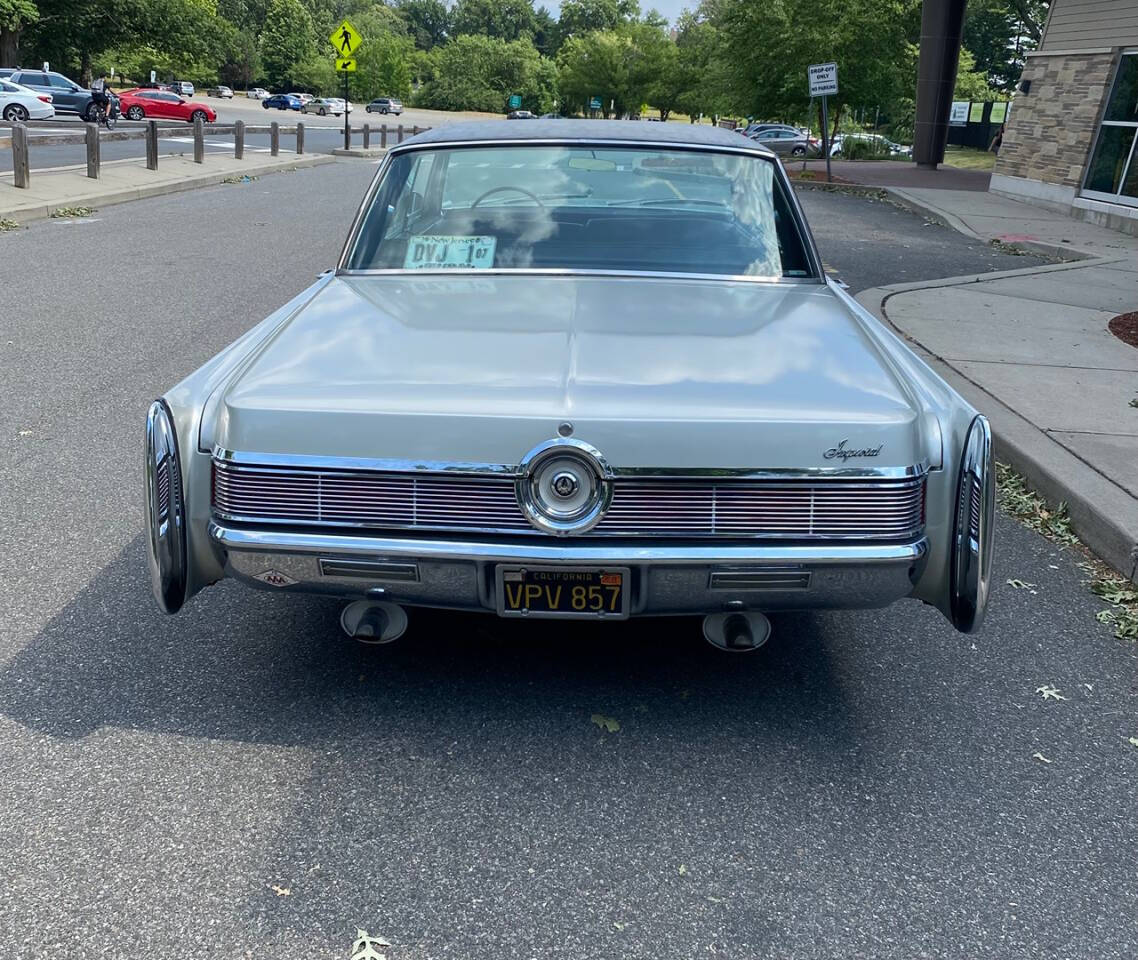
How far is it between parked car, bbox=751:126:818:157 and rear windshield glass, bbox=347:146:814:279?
1638 inches

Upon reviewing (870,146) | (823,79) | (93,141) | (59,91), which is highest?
(823,79)

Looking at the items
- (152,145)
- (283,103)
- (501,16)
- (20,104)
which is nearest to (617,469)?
(152,145)

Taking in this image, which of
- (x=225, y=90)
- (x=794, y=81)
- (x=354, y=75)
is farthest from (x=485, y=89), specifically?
(x=794, y=81)

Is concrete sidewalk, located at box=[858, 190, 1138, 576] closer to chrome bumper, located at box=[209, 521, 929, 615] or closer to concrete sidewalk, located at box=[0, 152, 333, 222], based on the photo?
chrome bumper, located at box=[209, 521, 929, 615]

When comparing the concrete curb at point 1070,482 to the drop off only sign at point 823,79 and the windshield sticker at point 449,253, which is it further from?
the drop off only sign at point 823,79

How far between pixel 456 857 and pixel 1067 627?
255 centimetres

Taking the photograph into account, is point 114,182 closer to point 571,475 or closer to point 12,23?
point 571,475

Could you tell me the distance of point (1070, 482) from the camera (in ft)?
17.0

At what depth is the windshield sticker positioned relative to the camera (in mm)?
4117

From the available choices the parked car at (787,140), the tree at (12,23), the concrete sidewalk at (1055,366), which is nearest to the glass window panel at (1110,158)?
the concrete sidewalk at (1055,366)

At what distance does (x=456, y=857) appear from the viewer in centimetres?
265

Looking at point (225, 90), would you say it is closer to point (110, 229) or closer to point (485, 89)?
point (485, 89)

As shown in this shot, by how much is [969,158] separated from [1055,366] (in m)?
38.8

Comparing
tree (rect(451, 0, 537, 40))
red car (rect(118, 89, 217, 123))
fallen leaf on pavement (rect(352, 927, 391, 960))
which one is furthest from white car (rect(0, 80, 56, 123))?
tree (rect(451, 0, 537, 40))
